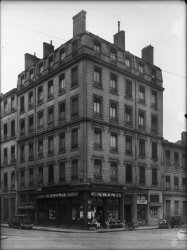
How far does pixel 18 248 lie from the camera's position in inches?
679

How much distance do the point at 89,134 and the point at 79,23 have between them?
39.1 feet

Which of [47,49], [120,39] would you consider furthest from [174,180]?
[47,49]

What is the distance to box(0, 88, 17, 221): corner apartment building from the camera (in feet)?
156

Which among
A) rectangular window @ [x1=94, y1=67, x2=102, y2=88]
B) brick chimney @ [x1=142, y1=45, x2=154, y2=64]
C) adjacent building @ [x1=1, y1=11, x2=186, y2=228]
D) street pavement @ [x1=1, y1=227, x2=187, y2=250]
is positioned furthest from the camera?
brick chimney @ [x1=142, y1=45, x2=154, y2=64]

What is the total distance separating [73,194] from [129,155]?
8487 millimetres

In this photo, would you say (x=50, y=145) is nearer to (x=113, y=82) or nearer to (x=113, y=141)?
(x=113, y=141)

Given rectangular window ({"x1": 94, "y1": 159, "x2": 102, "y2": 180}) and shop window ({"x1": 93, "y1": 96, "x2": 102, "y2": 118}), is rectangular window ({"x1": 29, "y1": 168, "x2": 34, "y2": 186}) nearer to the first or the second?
rectangular window ({"x1": 94, "y1": 159, "x2": 102, "y2": 180})

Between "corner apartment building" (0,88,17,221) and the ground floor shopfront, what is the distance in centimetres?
441

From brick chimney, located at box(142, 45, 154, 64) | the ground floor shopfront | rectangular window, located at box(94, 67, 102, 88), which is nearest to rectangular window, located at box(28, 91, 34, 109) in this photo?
rectangular window, located at box(94, 67, 102, 88)

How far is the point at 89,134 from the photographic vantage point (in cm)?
3622

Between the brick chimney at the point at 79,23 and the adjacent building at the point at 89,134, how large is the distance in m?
0.10

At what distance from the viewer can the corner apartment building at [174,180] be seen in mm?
47719

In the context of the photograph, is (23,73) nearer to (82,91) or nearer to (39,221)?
(82,91)

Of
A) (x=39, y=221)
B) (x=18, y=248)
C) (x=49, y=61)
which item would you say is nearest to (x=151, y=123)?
(x=49, y=61)
